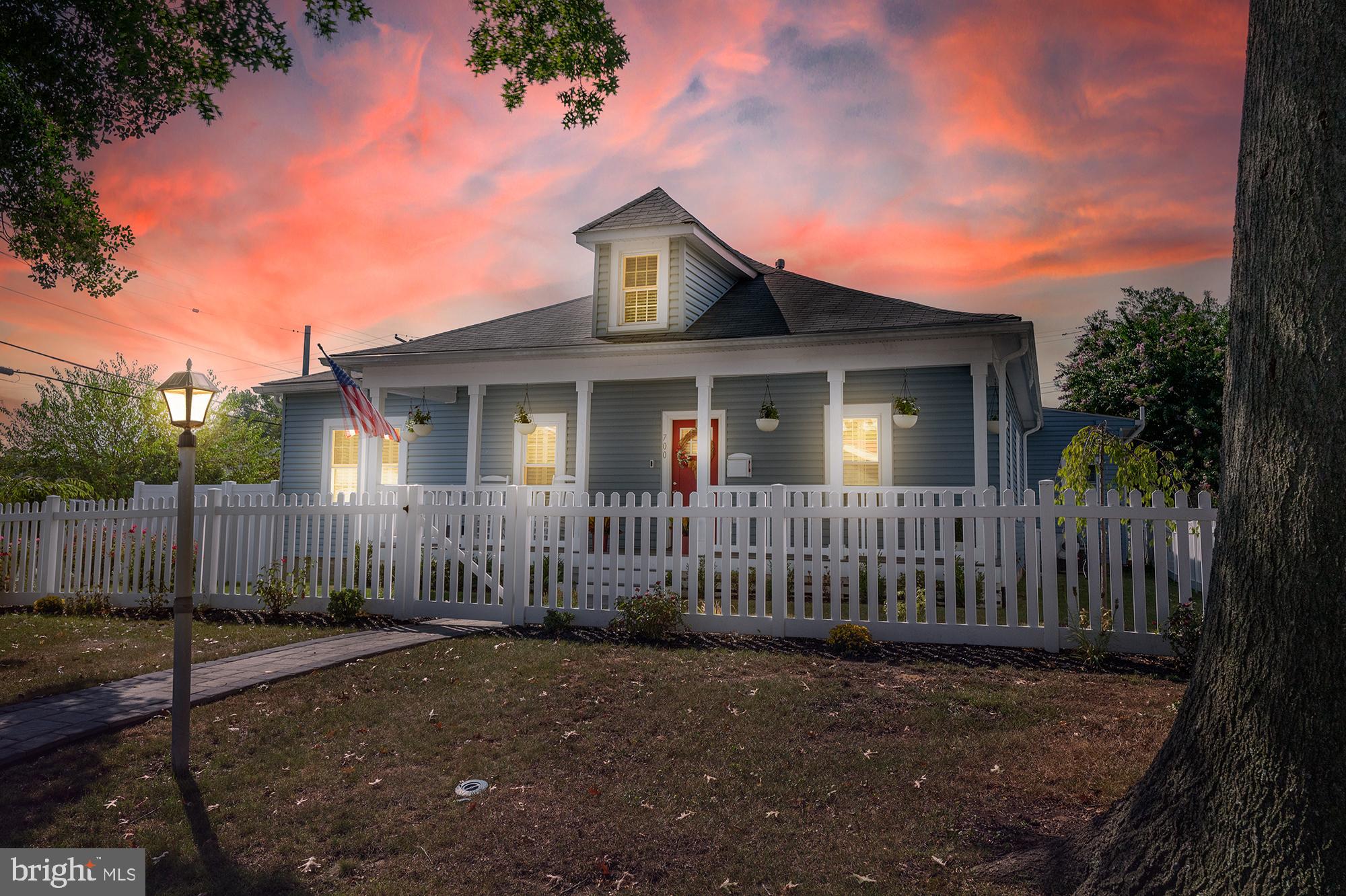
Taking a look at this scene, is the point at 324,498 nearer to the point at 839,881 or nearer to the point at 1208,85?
the point at 839,881

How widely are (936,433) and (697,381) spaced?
14.9 ft

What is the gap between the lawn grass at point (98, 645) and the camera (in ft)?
21.5

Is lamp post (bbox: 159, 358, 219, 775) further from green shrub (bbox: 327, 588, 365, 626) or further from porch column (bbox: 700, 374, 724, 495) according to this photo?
porch column (bbox: 700, 374, 724, 495)

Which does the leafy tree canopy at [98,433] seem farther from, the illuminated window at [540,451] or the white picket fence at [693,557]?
the white picket fence at [693,557]

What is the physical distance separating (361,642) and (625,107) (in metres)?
7.66

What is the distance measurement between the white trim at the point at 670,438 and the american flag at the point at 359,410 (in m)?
5.58

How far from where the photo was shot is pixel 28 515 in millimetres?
11656

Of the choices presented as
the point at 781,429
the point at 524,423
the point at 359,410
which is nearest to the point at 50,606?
the point at 359,410

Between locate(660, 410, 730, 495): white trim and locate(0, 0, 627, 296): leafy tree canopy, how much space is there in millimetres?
6691

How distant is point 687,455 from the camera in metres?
15.6

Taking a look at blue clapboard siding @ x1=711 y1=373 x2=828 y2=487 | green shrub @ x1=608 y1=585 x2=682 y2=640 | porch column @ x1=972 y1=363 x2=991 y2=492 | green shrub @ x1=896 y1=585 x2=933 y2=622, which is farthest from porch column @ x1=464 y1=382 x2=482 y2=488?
porch column @ x1=972 y1=363 x2=991 y2=492

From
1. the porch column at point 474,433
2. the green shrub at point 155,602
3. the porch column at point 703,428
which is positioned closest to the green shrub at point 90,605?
the green shrub at point 155,602

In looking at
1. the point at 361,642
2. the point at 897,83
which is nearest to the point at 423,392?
the point at 361,642

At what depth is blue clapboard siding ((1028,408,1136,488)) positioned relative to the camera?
22.6 m
